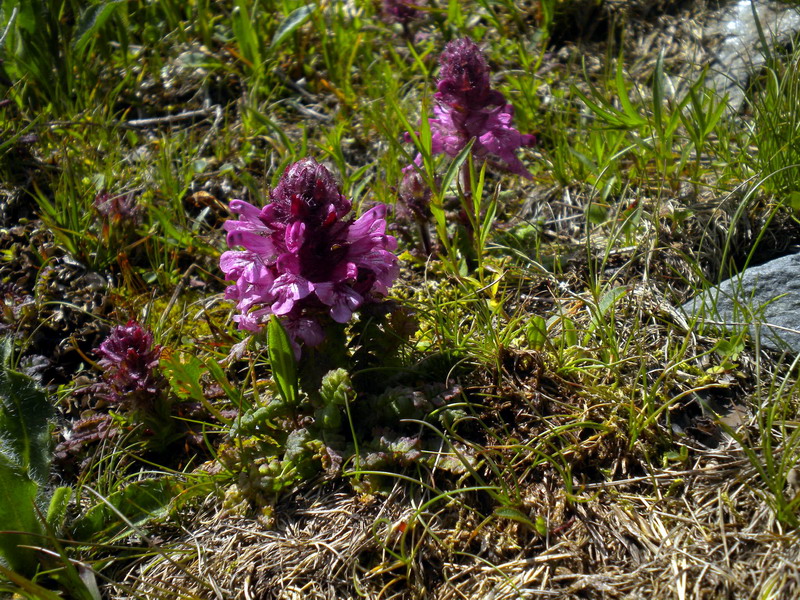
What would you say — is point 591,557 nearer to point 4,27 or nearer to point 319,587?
point 319,587

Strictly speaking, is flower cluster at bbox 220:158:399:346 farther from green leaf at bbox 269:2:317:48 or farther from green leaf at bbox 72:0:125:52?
green leaf at bbox 72:0:125:52

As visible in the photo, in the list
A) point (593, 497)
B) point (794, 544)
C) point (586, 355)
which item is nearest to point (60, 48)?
point (586, 355)

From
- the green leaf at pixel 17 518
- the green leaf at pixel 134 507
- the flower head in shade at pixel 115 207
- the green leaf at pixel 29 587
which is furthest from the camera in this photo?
the flower head in shade at pixel 115 207

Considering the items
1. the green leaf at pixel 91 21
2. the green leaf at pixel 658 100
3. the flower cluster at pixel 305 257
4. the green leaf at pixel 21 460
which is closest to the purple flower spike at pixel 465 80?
the green leaf at pixel 658 100

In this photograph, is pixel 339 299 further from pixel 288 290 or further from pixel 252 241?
pixel 252 241

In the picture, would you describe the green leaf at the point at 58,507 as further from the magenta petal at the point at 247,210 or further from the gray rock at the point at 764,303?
the gray rock at the point at 764,303
